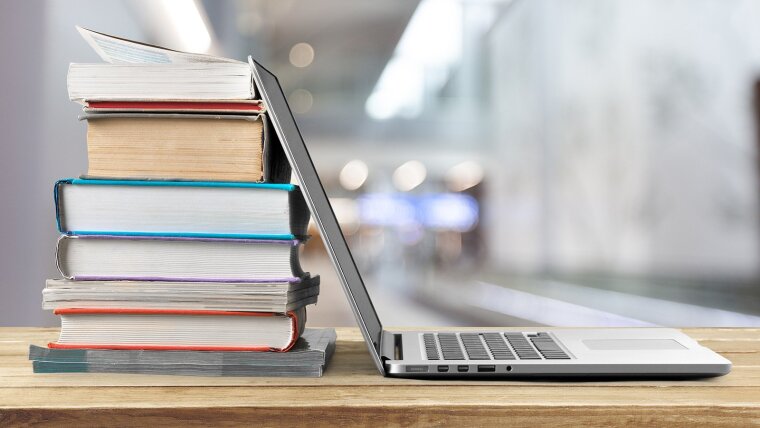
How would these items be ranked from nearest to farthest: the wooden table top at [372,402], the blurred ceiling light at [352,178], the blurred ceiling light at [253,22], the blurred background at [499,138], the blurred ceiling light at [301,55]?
1. the wooden table top at [372,402]
2. the blurred background at [499,138]
3. the blurred ceiling light at [253,22]
4. the blurred ceiling light at [301,55]
5. the blurred ceiling light at [352,178]

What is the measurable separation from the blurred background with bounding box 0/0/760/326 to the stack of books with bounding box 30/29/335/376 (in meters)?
0.94

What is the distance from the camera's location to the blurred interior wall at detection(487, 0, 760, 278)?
26.0 ft

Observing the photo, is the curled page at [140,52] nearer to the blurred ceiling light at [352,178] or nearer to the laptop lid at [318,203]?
the laptop lid at [318,203]

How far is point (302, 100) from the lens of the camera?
46.0ft

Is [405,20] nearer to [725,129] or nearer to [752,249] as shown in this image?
[725,129]

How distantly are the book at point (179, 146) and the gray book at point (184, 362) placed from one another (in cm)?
19

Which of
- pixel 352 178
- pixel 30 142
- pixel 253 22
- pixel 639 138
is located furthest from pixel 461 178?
pixel 30 142

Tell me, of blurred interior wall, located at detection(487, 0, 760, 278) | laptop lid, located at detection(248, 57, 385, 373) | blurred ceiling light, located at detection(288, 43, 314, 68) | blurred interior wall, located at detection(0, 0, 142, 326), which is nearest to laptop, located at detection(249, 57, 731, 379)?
laptop lid, located at detection(248, 57, 385, 373)

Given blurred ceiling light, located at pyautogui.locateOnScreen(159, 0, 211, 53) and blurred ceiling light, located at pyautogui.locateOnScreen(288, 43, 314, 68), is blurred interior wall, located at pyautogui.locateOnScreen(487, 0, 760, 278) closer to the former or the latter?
blurred ceiling light, located at pyautogui.locateOnScreen(288, 43, 314, 68)

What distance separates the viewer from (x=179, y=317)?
0.75m

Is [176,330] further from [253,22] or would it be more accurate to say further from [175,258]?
[253,22]

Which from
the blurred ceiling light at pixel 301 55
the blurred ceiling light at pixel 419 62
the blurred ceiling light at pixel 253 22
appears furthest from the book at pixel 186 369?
the blurred ceiling light at pixel 419 62

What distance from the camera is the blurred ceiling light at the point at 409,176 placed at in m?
16.6

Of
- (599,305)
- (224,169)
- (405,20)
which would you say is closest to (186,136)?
(224,169)
